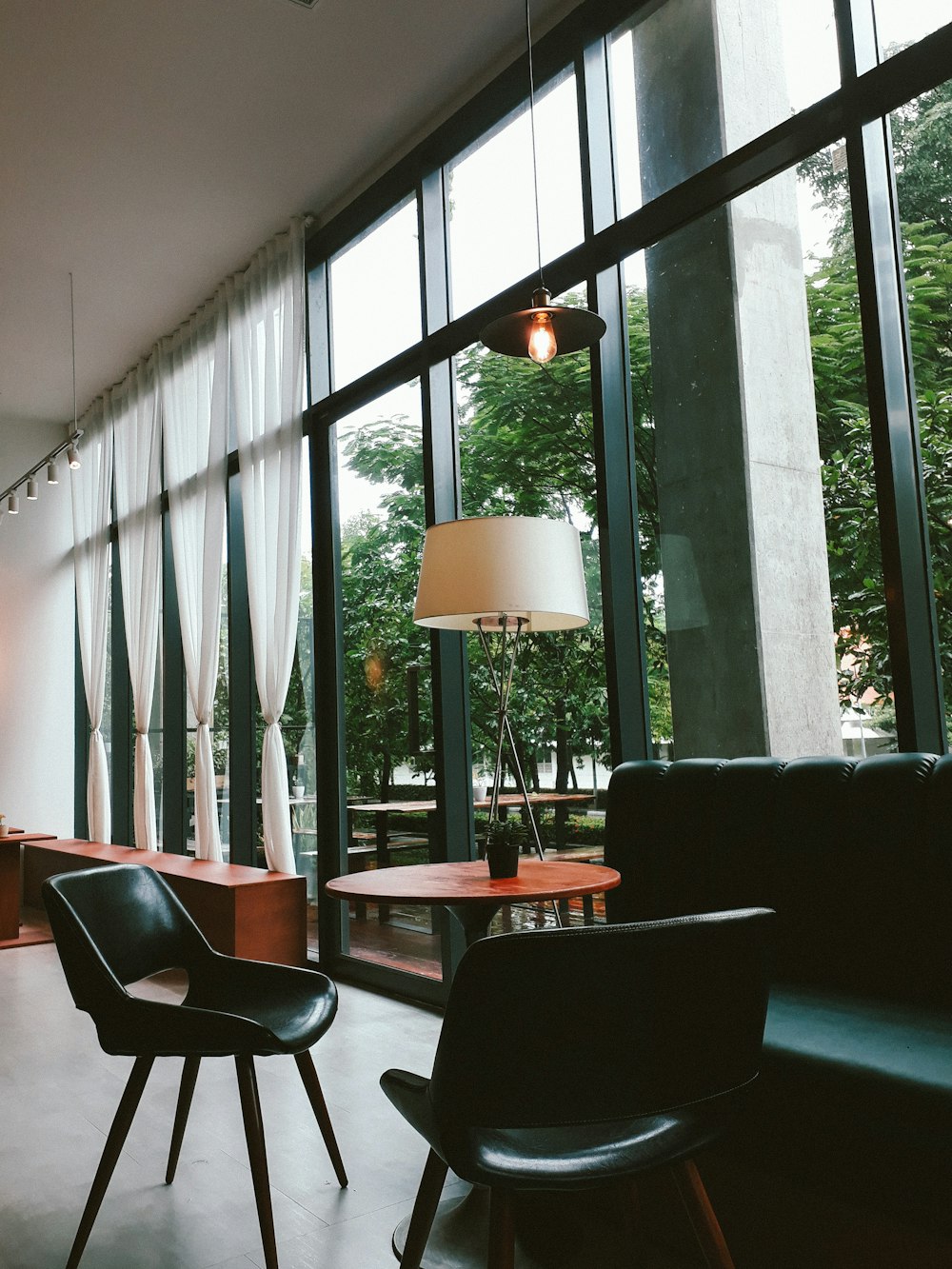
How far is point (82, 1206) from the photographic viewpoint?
8.33 feet

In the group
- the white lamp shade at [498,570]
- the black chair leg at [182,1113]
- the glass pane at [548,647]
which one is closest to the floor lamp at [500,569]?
the white lamp shade at [498,570]

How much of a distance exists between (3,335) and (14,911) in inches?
154

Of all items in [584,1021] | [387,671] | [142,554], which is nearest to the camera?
[584,1021]

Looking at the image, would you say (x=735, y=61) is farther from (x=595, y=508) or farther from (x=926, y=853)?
(x=926, y=853)

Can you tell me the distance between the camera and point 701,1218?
5.47 ft

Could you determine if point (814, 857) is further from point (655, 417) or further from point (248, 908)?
point (248, 908)

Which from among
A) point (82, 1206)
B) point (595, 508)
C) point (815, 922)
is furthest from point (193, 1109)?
point (595, 508)

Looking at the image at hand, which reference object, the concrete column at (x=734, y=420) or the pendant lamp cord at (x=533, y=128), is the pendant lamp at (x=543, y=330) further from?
the pendant lamp cord at (x=533, y=128)

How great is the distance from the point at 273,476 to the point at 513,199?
2.04 metres

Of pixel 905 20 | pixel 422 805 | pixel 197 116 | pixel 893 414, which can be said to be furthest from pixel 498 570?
pixel 197 116

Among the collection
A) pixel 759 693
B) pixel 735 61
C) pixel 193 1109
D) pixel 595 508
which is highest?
pixel 735 61

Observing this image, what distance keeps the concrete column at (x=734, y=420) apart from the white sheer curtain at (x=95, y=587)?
18.4 ft

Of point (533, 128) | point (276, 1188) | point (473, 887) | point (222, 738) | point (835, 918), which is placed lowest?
point (276, 1188)

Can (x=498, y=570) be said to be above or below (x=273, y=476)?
below
